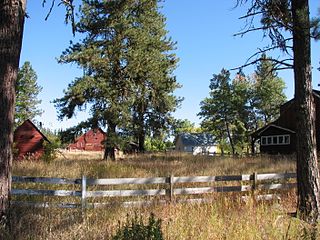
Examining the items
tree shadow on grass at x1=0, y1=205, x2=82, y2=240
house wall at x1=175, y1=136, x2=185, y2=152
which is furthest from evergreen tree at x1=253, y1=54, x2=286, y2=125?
tree shadow on grass at x1=0, y1=205, x2=82, y2=240

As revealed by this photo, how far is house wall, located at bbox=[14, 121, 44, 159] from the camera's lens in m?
36.8

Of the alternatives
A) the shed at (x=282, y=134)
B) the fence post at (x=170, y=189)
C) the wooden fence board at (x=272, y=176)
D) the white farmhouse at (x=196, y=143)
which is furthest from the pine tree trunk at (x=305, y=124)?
the white farmhouse at (x=196, y=143)

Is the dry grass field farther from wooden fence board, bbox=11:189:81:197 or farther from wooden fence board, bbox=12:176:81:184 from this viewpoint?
wooden fence board, bbox=12:176:81:184

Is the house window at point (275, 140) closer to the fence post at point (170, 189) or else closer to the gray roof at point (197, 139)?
the fence post at point (170, 189)

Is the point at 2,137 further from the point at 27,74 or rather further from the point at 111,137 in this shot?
the point at 27,74

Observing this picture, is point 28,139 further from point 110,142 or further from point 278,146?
point 278,146

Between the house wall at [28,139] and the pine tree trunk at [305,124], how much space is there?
33.1 meters

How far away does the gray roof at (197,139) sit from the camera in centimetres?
8669

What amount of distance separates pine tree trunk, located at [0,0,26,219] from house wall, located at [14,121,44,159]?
107ft

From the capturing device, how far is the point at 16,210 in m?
7.55

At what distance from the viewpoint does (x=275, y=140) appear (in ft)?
144

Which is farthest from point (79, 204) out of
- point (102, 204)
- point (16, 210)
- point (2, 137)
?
point (2, 137)

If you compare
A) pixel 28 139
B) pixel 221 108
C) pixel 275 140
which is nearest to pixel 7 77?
pixel 28 139

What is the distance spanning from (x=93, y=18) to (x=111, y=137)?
9399 millimetres
